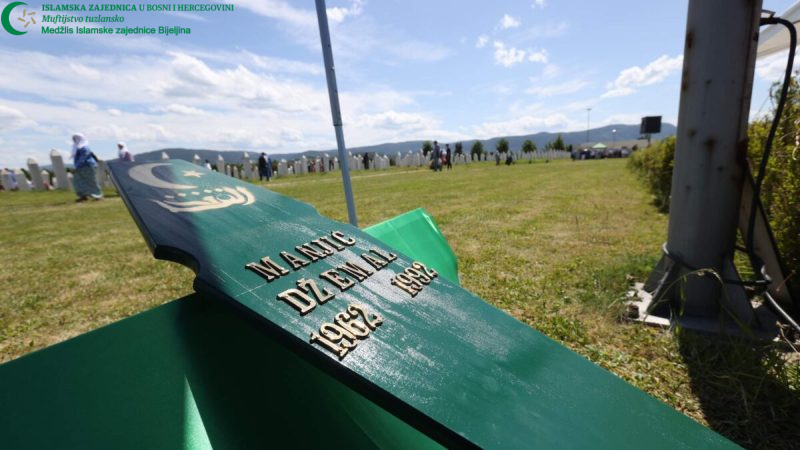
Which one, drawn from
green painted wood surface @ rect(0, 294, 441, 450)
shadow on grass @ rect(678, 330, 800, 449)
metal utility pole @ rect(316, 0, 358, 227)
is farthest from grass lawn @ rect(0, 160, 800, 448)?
green painted wood surface @ rect(0, 294, 441, 450)

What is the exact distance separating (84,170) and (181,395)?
1434 centimetres

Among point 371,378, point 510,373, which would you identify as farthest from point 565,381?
point 371,378

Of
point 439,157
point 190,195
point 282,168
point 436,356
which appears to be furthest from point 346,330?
point 439,157

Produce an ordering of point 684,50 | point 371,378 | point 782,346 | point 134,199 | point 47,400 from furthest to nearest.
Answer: point 684,50 → point 782,346 → point 134,199 → point 371,378 → point 47,400

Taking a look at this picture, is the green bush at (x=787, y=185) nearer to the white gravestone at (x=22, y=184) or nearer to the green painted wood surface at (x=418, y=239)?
the green painted wood surface at (x=418, y=239)

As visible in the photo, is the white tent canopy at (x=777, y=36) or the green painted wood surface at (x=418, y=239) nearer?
the green painted wood surface at (x=418, y=239)

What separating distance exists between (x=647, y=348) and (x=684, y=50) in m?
2.11

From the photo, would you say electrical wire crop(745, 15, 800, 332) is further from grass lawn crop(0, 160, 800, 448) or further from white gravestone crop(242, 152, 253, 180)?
white gravestone crop(242, 152, 253, 180)

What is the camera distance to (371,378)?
4.05 ft

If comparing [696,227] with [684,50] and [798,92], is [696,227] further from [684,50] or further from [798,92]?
[798,92]

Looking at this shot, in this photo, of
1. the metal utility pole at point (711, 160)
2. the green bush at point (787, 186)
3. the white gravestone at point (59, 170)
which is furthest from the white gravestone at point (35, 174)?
the green bush at point (787, 186)

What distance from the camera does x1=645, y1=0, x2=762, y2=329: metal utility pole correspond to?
256 centimetres

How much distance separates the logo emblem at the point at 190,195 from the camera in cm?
192

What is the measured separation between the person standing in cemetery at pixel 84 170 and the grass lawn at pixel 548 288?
2.75m
